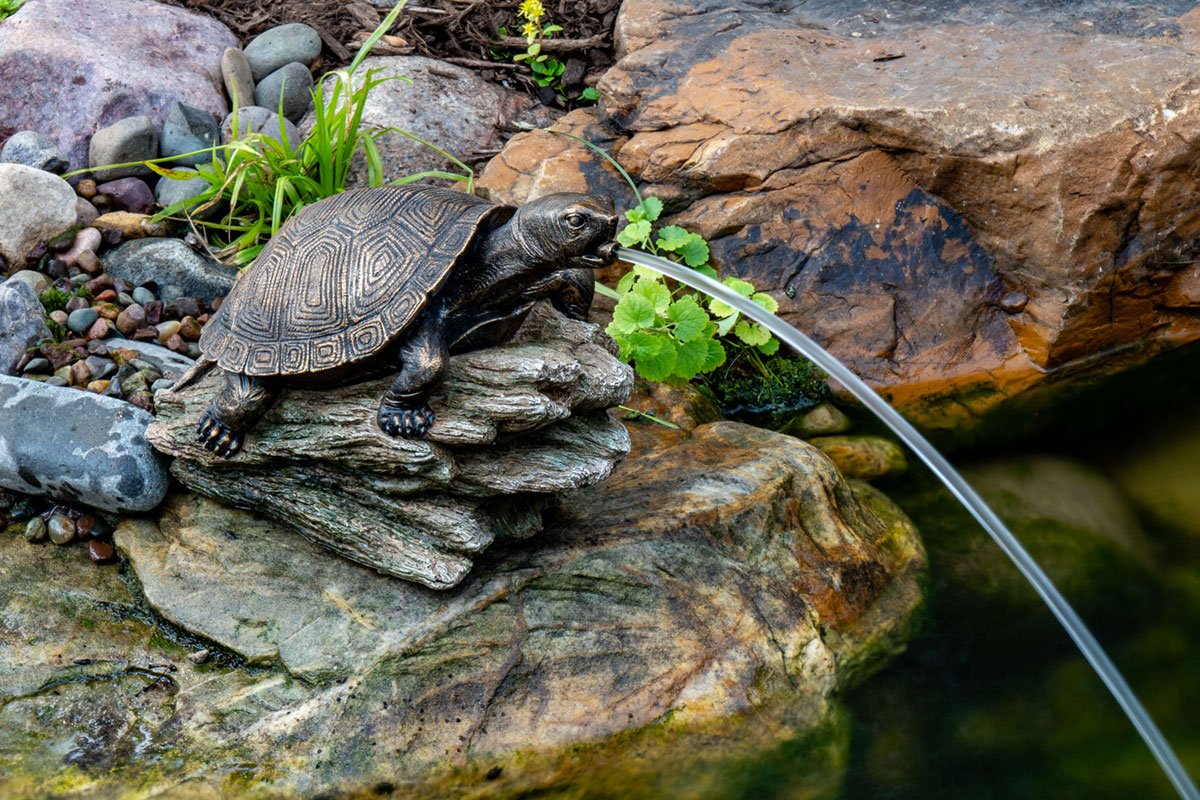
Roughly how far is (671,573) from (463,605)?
0.80 meters

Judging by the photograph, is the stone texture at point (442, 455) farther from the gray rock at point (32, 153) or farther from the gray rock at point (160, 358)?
the gray rock at point (32, 153)

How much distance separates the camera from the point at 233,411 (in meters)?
3.98

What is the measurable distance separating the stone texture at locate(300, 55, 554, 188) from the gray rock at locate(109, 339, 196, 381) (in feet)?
5.66

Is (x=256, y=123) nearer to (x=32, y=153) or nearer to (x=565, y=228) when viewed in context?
(x=32, y=153)

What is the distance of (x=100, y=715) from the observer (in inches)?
150

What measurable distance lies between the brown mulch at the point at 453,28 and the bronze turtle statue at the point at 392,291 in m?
3.77

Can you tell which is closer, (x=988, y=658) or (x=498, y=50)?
(x=988, y=658)

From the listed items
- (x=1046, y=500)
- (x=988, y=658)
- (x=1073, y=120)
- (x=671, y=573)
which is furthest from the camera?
(x=1073, y=120)

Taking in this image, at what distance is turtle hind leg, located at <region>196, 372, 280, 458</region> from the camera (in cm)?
396

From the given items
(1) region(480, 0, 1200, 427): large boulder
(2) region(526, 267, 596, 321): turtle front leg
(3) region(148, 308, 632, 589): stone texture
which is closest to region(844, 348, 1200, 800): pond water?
(1) region(480, 0, 1200, 427): large boulder

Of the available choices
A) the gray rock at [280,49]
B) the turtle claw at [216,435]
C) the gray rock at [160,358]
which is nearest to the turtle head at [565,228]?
the turtle claw at [216,435]

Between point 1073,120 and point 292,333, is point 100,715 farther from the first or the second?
point 1073,120

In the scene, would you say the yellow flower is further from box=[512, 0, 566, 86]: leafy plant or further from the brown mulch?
the brown mulch

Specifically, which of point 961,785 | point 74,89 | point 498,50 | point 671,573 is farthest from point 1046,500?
point 74,89
